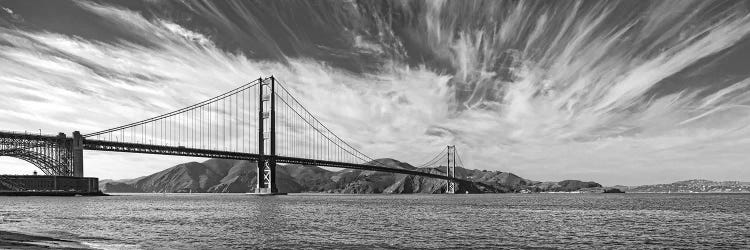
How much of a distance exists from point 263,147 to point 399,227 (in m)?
115

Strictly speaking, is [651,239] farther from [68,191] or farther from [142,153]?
[68,191]

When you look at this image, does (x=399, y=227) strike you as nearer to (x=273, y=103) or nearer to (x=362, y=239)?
(x=362, y=239)

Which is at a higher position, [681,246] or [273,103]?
[273,103]

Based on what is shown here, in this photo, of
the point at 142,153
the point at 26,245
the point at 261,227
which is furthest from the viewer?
the point at 142,153

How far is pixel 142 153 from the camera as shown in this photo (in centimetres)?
13388

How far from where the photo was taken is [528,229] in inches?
1668

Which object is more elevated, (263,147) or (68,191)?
(263,147)

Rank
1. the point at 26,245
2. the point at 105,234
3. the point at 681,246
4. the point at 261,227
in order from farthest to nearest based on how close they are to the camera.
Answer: the point at 261,227
the point at 105,234
the point at 681,246
the point at 26,245

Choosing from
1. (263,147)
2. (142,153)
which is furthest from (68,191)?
(263,147)

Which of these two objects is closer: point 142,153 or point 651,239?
point 651,239

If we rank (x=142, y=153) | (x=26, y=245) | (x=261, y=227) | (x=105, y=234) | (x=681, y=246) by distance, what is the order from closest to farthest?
(x=26, y=245)
(x=681, y=246)
(x=105, y=234)
(x=261, y=227)
(x=142, y=153)

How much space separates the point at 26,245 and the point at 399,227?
26481 millimetres

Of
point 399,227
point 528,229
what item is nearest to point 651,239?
point 528,229

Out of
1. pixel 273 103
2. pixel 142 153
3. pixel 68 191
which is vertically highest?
pixel 273 103
